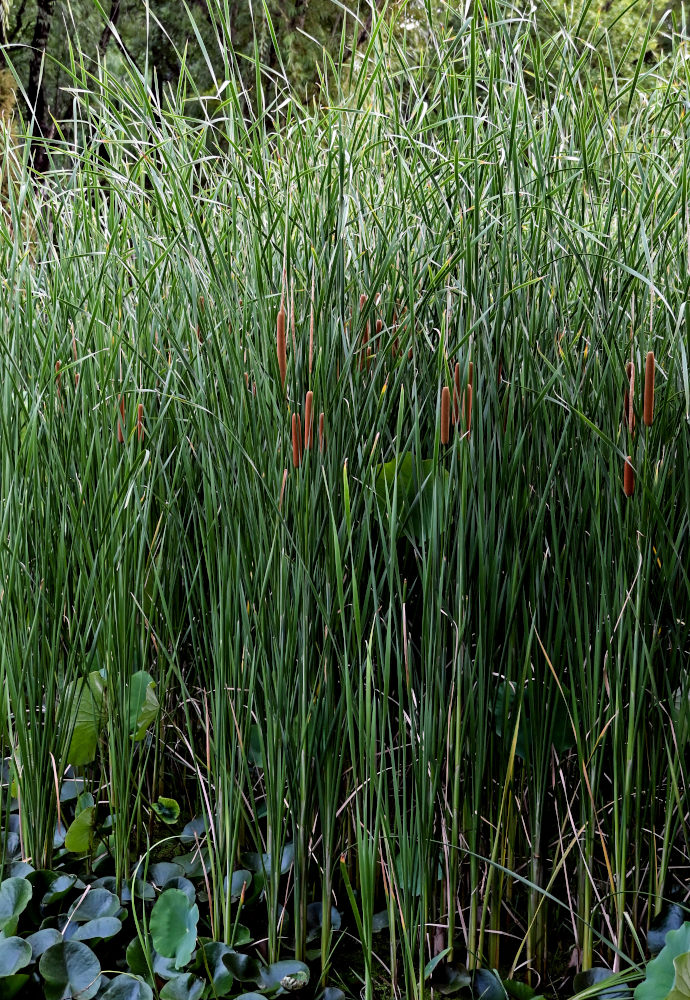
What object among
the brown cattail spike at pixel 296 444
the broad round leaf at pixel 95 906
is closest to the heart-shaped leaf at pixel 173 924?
the broad round leaf at pixel 95 906

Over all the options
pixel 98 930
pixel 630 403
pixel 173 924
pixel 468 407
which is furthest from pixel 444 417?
pixel 98 930

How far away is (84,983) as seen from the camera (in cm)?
126

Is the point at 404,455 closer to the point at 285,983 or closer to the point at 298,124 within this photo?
the point at 298,124

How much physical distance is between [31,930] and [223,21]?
149cm

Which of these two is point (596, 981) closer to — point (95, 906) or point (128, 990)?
point (128, 990)

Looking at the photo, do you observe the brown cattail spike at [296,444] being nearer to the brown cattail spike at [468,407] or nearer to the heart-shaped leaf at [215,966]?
the brown cattail spike at [468,407]

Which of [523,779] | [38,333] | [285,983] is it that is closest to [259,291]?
[38,333]

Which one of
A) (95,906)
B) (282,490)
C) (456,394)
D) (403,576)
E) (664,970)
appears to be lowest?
(95,906)

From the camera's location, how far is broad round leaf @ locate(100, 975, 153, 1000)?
48.1 inches

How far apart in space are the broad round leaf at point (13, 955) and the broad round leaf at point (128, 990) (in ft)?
0.45

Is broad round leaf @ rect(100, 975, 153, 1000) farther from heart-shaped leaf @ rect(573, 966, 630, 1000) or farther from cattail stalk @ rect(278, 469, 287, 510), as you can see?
cattail stalk @ rect(278, 469, 287, 510)

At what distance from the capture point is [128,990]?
48.7 inches

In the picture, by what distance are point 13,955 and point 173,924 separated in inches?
9.7

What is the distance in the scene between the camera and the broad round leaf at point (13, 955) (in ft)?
4.12
